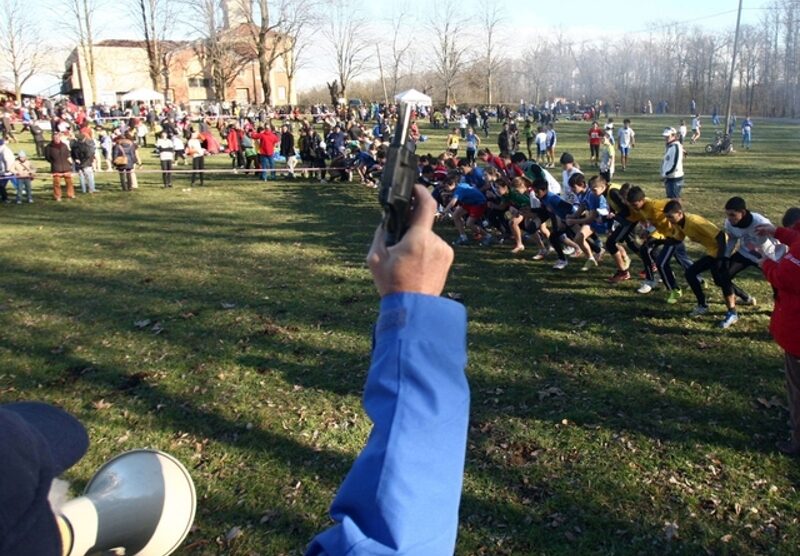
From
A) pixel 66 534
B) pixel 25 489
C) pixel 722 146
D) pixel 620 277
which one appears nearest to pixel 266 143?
pixel 620 277

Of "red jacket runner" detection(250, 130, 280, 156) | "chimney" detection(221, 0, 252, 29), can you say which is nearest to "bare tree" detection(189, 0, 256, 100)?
"chimney" detection(221, 0, 252, 29)

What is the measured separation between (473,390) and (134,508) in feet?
14.5

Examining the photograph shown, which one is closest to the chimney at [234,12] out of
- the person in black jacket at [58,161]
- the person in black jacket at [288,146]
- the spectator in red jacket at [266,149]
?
the person in black jacket at [288,146]

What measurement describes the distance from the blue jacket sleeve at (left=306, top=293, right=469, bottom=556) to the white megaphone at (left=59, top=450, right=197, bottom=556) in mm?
757

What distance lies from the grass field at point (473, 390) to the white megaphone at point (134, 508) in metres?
2.17

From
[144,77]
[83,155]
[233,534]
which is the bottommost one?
[233,534]

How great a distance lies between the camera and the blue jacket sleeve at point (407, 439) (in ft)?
3.72

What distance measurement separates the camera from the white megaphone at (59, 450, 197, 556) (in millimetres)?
1595

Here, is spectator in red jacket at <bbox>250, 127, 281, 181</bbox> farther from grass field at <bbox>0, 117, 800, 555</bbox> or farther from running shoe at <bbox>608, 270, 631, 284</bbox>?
running shoe at <bbox>608, 270, 631, 284</bbox>

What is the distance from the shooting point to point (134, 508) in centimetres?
185

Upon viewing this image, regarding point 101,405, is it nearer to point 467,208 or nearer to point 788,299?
point 788,299

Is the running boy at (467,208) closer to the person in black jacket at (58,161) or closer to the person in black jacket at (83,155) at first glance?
the person in black jacket at (58,161)

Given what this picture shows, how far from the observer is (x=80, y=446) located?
140 cm

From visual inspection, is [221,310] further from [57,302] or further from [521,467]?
[521,467]
